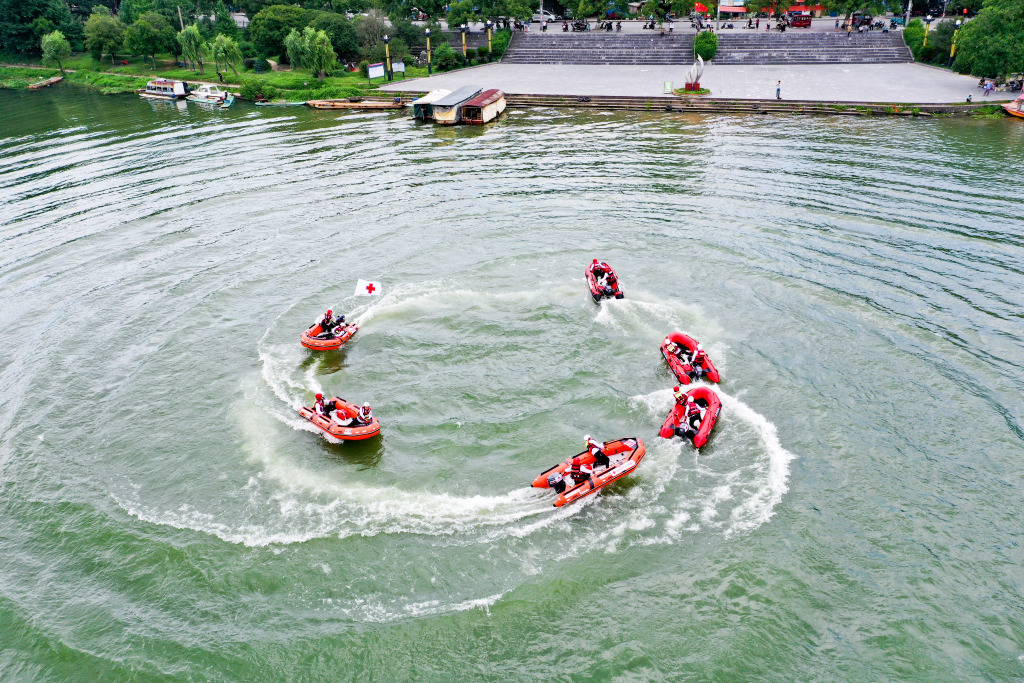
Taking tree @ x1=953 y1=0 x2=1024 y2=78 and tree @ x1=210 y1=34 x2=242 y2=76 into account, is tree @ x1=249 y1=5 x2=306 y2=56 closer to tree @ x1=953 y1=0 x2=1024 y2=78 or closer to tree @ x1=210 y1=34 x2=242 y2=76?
tree @ x1=210 y1=34 x2=242 y2=76

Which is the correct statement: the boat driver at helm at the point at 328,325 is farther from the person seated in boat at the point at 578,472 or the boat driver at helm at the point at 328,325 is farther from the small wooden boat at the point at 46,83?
the small wooden boat at the point at 46,83

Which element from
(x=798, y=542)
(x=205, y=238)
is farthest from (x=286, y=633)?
(x=205, y=238)

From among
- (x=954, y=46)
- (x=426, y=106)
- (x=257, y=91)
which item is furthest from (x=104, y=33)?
(x=954, y=46)

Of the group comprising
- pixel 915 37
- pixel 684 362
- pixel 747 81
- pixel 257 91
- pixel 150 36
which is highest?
pixel 150 36

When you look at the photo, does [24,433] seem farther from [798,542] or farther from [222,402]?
[798,542]

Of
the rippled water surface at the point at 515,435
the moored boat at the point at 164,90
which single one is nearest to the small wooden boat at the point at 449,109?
the rippled water surface at the point at 515,435

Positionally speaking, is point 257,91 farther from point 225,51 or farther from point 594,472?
point 594,472
